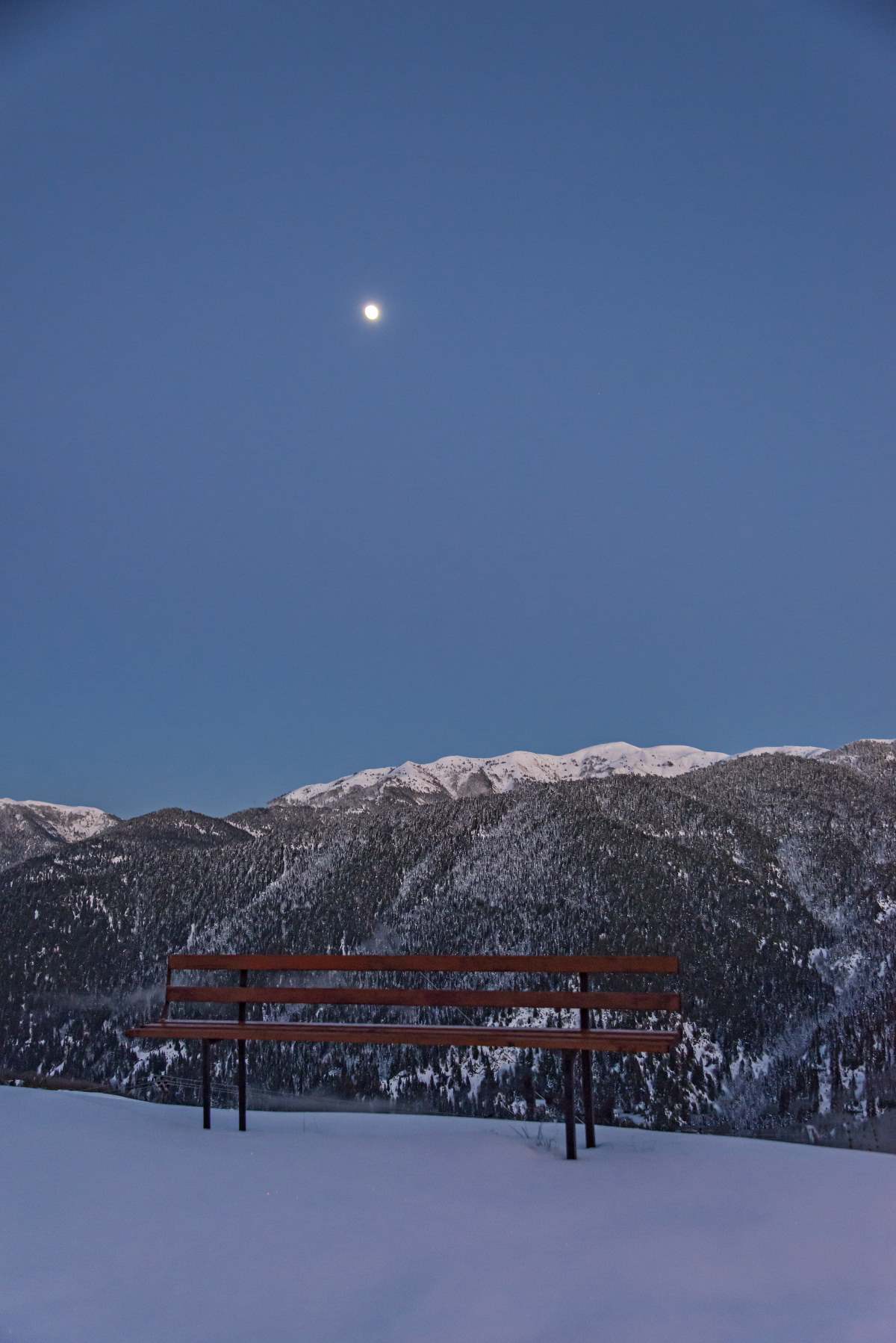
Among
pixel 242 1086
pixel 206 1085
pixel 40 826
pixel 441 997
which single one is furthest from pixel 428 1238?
pixel 40 826

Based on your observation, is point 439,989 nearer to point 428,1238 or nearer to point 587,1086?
point 587,1086

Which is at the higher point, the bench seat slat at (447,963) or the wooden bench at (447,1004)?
the bench seat slat at (447,963)

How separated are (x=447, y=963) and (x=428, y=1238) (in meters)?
2.21

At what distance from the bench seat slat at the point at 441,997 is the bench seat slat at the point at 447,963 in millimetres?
152

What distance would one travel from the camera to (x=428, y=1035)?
18.0 ft

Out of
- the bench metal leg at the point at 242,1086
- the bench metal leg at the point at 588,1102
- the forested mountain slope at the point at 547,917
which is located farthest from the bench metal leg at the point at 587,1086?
the forested mountain slope at the point at 547,917

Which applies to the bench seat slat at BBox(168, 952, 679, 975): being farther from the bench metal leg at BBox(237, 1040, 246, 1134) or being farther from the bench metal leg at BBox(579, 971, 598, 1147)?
the bench metal leg at BBox(237, 1040, 246, 1134)

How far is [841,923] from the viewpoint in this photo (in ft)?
155

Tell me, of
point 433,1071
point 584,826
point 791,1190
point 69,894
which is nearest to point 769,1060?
point 433,1071

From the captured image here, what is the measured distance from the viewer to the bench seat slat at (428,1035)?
207 inches

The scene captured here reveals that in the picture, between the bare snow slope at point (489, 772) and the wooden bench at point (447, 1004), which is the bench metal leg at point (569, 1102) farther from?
the bare snow slope at point (489, 772)

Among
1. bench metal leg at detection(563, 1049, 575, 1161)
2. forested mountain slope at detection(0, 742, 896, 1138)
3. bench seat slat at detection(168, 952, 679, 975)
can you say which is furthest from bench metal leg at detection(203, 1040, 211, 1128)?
forested mountain slope at detection(0, 742, 896, 1138)

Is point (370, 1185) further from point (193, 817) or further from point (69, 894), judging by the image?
point (193, 817)

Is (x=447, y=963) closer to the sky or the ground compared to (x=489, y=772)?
closer to the ground
